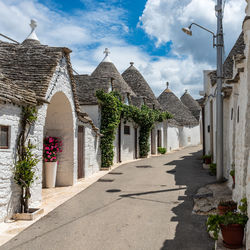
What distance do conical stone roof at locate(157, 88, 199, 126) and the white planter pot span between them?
2350 centimetres

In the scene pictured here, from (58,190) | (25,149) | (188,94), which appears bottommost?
(58,190)

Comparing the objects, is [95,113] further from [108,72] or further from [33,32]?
[33,32]

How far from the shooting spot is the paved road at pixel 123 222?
4.87m

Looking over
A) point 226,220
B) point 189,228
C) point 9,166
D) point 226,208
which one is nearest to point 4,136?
point 9,166

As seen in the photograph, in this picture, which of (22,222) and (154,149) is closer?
(22,222)

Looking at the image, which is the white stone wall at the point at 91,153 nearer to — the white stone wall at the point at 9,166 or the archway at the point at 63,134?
the archway at the point at 63,134

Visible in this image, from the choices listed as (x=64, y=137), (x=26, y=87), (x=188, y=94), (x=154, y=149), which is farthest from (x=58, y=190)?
(x=188, y=94)

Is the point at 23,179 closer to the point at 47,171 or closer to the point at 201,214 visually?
the point at 47,171

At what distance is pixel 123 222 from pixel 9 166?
297 centimetres

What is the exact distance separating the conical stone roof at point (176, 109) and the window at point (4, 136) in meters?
26.9

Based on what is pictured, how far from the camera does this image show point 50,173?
9812 millimetres

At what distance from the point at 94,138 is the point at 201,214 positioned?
7.79 m

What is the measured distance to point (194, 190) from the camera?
30.0 ft

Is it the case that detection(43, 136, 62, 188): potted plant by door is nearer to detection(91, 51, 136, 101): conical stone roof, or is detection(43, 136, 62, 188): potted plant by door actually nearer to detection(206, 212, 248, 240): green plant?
detection(206, 212, 248, 240): green plant
